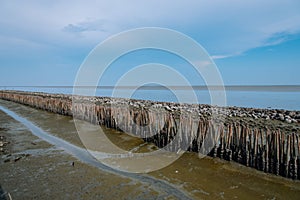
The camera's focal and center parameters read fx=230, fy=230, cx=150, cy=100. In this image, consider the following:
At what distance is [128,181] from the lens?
520 centimetres

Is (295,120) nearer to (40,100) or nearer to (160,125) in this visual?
Result: (160,125)

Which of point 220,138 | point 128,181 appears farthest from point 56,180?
point 220,138

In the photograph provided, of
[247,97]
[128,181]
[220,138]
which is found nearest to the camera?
[128,181]

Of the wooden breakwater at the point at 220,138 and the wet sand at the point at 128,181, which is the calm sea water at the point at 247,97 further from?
the wet sand at the point at 128,181

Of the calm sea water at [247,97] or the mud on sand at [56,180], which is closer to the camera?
the mud on sand at [56,180]

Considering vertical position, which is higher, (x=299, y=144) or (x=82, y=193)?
(x=299, y=144)

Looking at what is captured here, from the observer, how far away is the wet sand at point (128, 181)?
14.9 ft

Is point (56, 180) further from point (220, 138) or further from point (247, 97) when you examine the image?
point (247, 97)

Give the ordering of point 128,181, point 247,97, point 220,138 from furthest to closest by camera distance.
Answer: point 247,97
point 220,138
point 128,181

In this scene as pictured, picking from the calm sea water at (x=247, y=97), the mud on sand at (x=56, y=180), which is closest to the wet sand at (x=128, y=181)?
the mud on sand at (x=56, y=180)

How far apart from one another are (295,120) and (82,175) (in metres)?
11.2

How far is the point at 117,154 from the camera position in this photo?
7.28 m

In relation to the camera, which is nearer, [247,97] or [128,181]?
[128,181]

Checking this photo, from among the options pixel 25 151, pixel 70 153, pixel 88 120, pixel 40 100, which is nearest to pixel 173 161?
pixel 70 153
